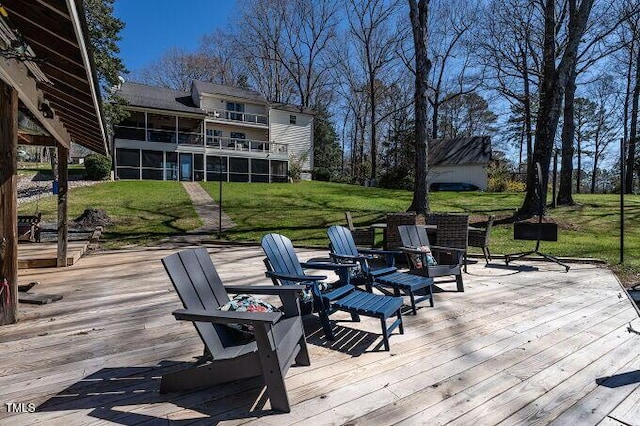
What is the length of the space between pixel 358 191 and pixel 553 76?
39.2 ft

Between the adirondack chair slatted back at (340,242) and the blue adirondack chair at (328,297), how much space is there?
0.59 metres

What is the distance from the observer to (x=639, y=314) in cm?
426

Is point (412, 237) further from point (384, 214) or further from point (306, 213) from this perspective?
point (306, 213)

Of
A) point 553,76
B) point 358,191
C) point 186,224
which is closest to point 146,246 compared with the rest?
point 186,224

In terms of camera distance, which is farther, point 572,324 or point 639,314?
point 639,314

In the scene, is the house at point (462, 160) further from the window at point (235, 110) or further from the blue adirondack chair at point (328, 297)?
the blue adirondack chair at point (328, 297)

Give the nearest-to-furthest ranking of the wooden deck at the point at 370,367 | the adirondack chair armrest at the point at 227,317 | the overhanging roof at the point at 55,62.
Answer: the adirondack chair armrest at the point at 227,317 < the wooden deck at the point at 370,367 < the overhanging roof at the point at 55,62

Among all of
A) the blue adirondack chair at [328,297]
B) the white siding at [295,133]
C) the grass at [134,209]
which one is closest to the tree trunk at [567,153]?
the grass at [134,209]

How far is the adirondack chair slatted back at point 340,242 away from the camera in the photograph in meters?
4.55

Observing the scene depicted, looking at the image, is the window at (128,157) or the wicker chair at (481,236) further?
the window at (128,157)

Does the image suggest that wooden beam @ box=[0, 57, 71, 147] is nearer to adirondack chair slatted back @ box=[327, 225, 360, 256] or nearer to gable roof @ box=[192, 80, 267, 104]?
adirondack chair slatted back @ box=[327, 225, 360, 256]

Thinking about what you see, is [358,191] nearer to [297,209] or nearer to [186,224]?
[297,209]

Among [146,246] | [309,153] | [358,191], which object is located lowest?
[146,246]

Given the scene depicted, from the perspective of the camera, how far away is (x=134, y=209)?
14.7m
